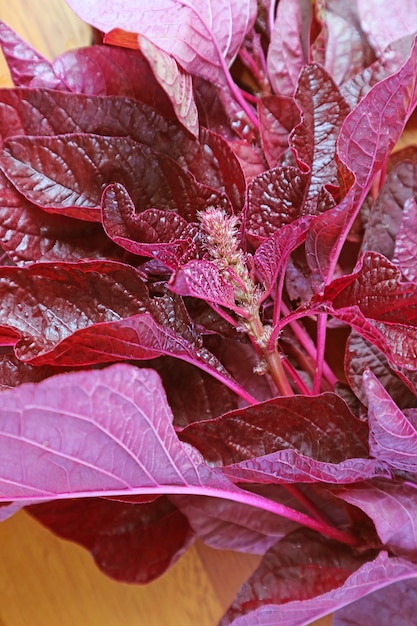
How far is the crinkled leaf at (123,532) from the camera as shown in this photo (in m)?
0.47

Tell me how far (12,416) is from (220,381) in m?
0.17

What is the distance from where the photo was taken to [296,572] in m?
0.46

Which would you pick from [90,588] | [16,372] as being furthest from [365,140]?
[90,588]

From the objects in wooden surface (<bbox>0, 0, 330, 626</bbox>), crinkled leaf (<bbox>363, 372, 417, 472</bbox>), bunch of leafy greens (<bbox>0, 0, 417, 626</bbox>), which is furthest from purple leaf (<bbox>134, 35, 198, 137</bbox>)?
wooden surface (<bbox>0, 0, 330, 626</bbox>)

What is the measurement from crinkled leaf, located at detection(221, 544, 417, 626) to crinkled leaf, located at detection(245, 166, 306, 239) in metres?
0.22

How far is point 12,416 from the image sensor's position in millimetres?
328

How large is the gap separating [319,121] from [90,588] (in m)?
0.40

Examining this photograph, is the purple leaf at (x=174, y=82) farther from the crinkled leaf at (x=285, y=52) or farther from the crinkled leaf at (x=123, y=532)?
the crinkled leaf at (x=123, y=532)

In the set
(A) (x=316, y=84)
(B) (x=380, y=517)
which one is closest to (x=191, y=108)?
(A) (x=316, y=84)

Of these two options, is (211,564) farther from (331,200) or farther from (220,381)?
(331,200)

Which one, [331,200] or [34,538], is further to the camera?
[34,538]

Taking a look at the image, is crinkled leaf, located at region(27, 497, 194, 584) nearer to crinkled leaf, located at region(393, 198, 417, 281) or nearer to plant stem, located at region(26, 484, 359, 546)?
plant stem, located at region(26, 484, 359, 546)

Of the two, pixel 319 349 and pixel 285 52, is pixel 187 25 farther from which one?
pixel 319 349

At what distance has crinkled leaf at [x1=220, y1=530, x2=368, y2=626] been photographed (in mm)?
447
